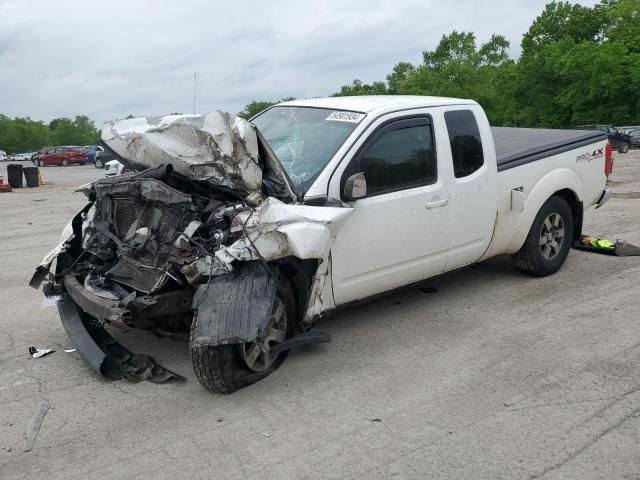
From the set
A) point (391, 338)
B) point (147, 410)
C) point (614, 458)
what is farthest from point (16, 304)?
point (614, 458)

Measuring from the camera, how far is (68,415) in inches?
146

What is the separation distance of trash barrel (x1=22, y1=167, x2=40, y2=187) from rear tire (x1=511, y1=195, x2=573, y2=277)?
20.0 m

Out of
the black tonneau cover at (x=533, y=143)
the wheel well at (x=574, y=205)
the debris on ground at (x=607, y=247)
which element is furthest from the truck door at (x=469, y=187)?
the debris on ground at (x=607, y=247)

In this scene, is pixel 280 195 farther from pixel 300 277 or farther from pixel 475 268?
pixel 475 268

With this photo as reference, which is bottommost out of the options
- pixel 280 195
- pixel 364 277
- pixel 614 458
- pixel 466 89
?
pixel 614 458

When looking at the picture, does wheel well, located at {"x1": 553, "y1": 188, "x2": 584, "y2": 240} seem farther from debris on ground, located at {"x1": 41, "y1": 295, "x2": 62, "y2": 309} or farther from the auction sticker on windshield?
debris on ground, located at {"x1": 41, "y1": 295, "x2": 62, "y2": 309}

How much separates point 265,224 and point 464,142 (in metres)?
2.26

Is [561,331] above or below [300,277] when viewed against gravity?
below

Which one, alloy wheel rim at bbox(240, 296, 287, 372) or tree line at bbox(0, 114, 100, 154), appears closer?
alloy wheel rim at bbox(240, 296, 287, 372)

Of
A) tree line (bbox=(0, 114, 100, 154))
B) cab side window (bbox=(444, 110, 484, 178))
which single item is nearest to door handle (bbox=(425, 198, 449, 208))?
cab side window (bbox=(444, 110, 484, 178))

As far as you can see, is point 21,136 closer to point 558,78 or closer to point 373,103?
point 558,78

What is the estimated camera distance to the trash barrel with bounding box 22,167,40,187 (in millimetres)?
21750

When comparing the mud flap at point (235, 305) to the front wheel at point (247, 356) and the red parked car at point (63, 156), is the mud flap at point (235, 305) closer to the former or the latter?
the front wheel at point (247, 356)

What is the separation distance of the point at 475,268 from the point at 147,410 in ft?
13.7
